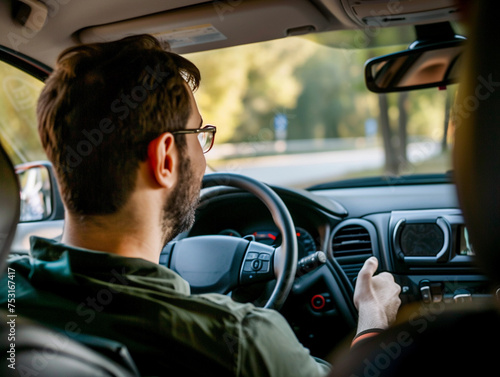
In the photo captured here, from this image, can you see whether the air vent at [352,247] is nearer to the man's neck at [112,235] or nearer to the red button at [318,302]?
the red button at [318,302]

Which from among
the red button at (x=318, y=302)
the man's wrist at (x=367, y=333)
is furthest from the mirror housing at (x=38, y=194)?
the man's wrist at (x=367, y=333)

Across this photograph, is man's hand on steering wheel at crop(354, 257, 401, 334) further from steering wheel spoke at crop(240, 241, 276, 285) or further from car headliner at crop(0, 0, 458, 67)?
car headliner at crop(0, 0, 458, 67)

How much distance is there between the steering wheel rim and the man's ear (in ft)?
2.86

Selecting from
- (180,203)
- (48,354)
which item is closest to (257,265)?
Result: (180,203)

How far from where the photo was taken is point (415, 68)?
10.2 ft

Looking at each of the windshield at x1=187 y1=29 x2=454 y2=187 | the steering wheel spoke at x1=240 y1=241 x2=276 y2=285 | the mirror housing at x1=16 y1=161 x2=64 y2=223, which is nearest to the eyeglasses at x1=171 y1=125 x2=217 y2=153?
the steering wheel spoke at x1=240 y1=241 x2=276 y2=285

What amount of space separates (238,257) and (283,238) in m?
0.26

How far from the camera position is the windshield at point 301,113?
17578mm

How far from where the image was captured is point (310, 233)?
130 inches

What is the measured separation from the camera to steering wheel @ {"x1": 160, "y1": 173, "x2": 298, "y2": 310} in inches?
104

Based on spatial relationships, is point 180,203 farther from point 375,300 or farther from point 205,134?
point 375,300

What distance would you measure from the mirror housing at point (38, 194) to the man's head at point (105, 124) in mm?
1857

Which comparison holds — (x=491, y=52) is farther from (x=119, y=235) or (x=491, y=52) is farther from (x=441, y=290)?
(x=441, y=290)

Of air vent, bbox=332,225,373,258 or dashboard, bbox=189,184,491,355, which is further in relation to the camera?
air vent, bbox=332,225,373,258
